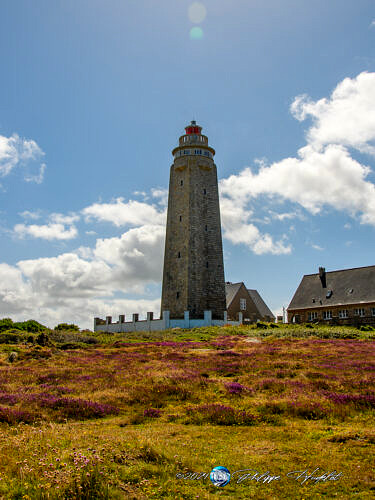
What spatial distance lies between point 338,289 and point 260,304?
1589cm

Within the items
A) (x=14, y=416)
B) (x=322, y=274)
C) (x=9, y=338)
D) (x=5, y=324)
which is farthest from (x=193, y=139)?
(x=14, y=416)

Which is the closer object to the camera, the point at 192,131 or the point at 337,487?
the point at 337,487

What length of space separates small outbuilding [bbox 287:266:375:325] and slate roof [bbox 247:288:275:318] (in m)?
7.37

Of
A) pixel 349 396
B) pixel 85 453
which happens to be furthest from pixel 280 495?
pixel 349 396

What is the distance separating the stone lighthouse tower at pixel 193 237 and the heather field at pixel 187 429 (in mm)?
32199

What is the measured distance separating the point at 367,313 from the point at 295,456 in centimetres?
4827

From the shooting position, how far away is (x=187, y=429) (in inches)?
404

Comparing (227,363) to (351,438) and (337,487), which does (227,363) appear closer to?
(351,438)

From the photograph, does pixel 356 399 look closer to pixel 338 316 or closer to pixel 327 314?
pixel 338 316

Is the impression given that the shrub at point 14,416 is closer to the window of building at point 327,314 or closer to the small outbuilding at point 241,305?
→ the small outbuilding at point 241,305

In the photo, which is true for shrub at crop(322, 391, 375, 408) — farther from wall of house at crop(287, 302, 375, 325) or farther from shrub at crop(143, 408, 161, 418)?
wall of house at crop(287, 302, 375, 325)

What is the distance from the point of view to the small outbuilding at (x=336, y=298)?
52.2 m

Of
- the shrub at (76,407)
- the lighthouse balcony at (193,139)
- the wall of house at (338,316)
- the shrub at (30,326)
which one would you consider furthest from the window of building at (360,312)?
the shrub at (76,407)

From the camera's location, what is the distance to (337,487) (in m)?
6.62
